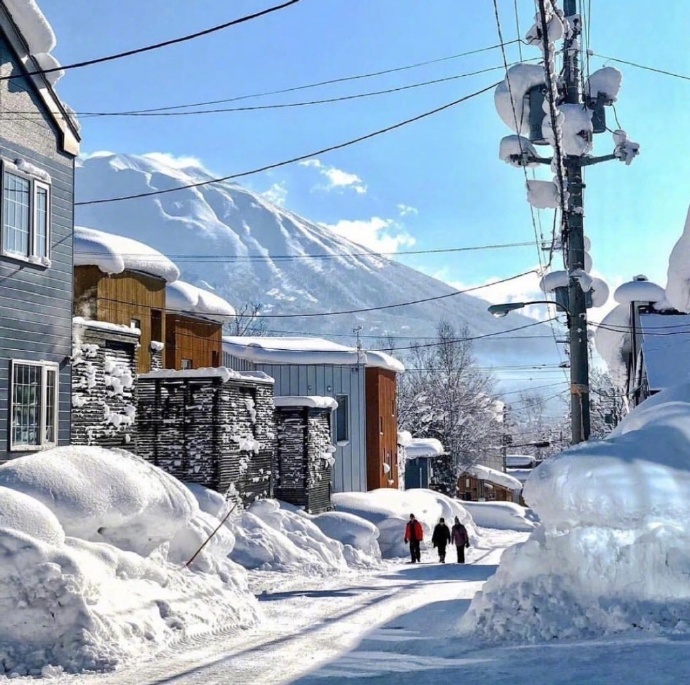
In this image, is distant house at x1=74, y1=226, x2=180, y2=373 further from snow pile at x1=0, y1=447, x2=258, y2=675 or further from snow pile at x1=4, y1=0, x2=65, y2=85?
snow pile at x1=0, y1=447, x2=258, y2=675

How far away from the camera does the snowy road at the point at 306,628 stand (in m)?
8.80

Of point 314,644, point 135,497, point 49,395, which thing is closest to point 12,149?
point 49,395

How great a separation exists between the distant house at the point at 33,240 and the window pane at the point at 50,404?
2 cm

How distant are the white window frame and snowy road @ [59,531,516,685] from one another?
7.18 metres

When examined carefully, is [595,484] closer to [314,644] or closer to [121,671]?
→ [314,644]

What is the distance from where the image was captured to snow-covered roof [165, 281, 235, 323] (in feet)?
101

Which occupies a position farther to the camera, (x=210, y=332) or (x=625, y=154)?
(x=210, y=332)

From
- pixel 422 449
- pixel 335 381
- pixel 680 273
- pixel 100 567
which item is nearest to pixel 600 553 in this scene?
pixel 100 567

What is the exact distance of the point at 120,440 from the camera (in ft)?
71.2

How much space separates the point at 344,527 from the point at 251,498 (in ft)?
9.86

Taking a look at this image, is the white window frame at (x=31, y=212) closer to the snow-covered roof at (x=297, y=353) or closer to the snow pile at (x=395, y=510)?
the snow pile at (x=395, y=510)

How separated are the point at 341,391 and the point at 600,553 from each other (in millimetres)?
27599

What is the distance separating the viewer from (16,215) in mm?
16578

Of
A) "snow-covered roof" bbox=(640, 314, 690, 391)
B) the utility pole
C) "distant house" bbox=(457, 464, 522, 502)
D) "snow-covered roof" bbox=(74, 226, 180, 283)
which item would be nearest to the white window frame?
"snow-covered roof" bbox=(74, 226, 180, 283)
